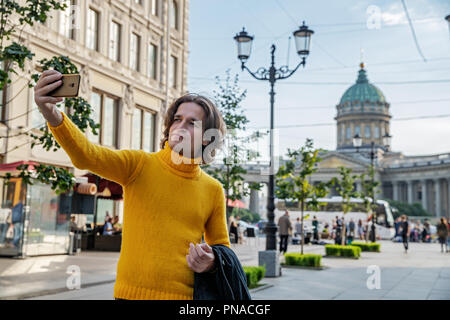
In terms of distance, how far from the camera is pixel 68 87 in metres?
1.77

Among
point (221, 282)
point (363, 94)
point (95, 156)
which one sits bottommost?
point (221, 282)

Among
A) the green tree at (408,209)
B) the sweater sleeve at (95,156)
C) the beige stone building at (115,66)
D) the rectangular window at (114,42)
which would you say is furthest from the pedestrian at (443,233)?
the green tree at (408,209)

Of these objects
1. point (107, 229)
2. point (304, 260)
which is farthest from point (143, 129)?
point (304, 260)

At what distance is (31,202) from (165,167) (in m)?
15.9

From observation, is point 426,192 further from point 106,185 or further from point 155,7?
point 106,185

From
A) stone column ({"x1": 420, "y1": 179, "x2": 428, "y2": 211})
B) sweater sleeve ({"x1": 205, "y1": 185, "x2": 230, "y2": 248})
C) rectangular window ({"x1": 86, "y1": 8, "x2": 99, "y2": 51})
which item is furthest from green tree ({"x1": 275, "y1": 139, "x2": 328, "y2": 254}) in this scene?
stone column ({"x1": 420, "y1": 179, "x2": 428, "y2": 211})

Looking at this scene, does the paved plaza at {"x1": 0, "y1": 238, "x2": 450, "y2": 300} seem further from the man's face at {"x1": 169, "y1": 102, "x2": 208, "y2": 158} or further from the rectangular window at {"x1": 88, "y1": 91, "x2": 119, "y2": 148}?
the rectangular window at {"x1": 88, "y1": 91, "x2": 119, "y2": 148}

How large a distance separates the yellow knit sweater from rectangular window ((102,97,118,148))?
24.3 metres

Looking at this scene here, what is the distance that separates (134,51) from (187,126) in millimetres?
27833

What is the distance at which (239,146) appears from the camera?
16.9 metres

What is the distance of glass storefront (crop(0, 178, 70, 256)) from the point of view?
53.8 feet

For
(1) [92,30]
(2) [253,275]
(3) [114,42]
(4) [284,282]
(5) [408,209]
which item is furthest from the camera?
(5) [408,209]
